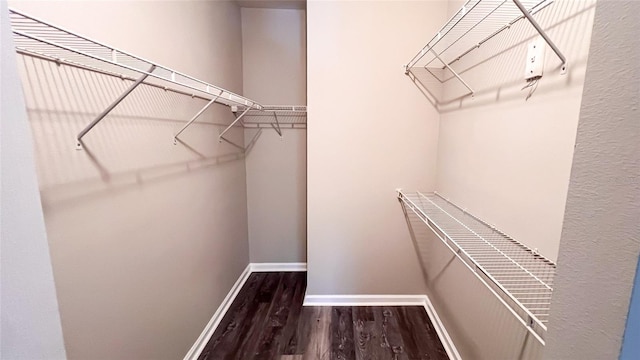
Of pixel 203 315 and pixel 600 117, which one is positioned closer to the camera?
pixel 600 117

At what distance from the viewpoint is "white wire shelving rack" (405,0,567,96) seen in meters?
0.82

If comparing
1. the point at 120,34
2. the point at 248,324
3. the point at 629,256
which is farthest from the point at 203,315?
the point at 629,256

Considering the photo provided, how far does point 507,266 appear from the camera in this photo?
2.93ft

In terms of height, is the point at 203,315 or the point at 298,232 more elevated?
the point at 298,232

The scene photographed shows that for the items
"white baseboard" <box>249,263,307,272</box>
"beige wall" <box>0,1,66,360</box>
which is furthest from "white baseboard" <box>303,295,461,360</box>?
"beige wall" <box>0,1,66,360</box>

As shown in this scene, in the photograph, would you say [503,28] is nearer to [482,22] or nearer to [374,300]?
[482,22]

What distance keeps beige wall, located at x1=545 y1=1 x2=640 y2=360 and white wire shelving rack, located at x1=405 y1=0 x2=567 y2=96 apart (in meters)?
0.49

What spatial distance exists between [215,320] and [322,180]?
1.29 metres

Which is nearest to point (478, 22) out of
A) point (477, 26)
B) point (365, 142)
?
point (477, 26)

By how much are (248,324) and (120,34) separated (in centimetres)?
190

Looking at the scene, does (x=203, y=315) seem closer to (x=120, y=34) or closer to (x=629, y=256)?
(x=120, y=34)

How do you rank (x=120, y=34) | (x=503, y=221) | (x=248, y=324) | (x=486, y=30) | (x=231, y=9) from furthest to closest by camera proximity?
(x=231, y=9)
(x=248, y=324)
(x=486, y=30)
(x=503, y=221)
(x=120, y=34)

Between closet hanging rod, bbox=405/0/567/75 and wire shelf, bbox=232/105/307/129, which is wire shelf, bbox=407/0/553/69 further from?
wire shelf, bbox=232/105/307/129

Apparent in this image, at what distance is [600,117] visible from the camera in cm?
37
